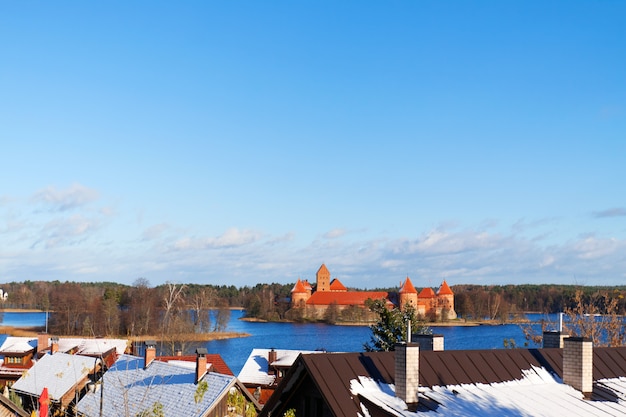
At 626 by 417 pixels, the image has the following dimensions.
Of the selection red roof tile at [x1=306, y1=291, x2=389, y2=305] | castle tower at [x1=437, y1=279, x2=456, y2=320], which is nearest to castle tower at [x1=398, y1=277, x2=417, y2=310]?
castle tower at [x1=437, y1=279, x2=456, y2=320]

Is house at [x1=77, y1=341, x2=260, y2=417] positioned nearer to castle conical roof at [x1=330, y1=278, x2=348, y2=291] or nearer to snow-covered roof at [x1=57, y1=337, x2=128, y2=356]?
snow-covered roof at [x1=57, y1=337, x2=128, y2=356]

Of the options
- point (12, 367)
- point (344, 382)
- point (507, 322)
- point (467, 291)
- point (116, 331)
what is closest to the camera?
point (344, 382)

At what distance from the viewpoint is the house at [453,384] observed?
12.7m

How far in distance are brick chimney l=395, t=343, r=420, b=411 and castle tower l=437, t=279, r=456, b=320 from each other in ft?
412

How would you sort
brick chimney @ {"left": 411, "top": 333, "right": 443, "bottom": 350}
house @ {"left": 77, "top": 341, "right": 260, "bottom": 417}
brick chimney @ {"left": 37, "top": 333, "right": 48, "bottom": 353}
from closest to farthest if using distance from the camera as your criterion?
brick chimney @ {"left": 411, "top": 333, "right": 443, "bottom": 350}, house @ {"left": 77, "top": 341, "right": 260, "bottom": 417}, brick chimney @ {"left": 37, "top": 333, "right": 48, "bottom": 353}

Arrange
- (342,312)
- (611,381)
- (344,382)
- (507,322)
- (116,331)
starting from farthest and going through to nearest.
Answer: (342,312) → (507,322) → (116,331) → (611,381) → (344,382)

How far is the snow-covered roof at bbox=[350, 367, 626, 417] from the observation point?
41.3 feet

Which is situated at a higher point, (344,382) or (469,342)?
(344,382)

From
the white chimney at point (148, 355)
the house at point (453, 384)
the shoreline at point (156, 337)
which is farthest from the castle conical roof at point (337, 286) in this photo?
the house at point (453, 384)

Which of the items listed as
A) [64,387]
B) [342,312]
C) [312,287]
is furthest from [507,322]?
[64,387]

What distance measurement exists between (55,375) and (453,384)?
25177 millimetres

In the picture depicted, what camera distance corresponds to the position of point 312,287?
172 meters

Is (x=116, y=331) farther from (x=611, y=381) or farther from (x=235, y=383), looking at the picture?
(x=611, y=381)

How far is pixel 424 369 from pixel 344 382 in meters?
1.87
